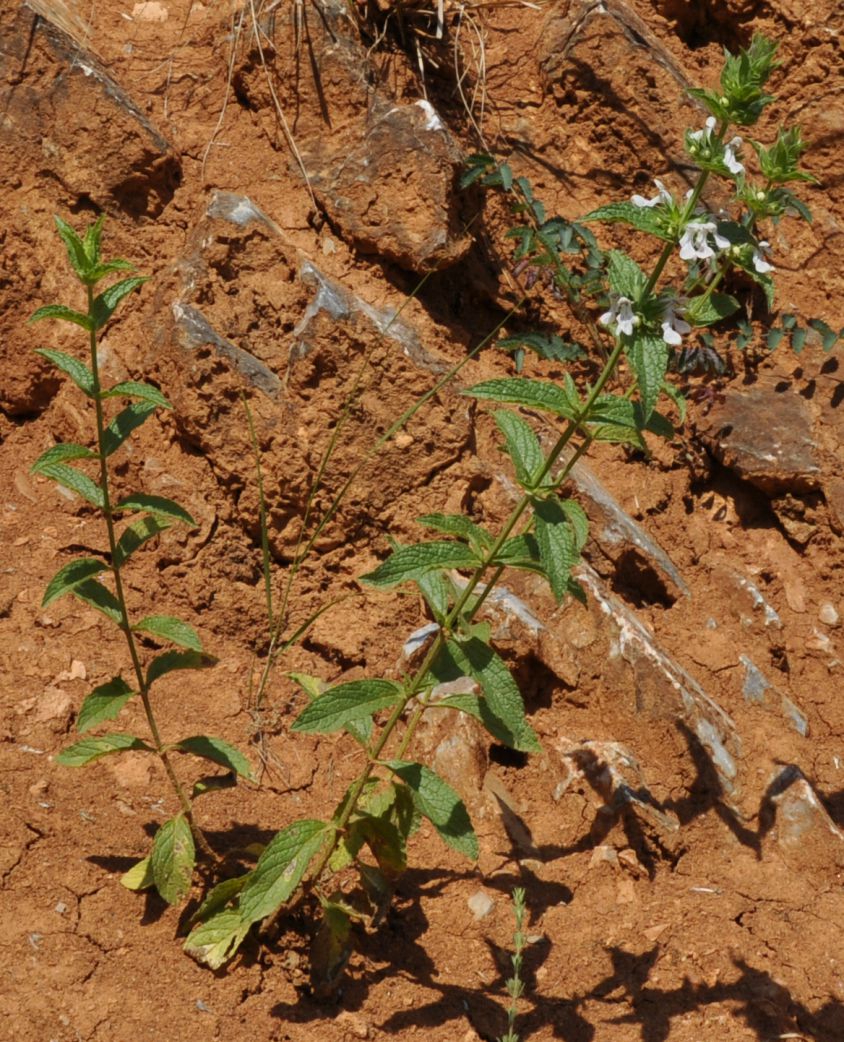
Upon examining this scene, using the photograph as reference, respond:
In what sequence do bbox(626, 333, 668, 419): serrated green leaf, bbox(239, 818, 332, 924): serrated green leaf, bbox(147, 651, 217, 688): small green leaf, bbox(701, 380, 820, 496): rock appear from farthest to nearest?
bbox(701, 380, 820, 496): rock < bbox(147, 651, 217, 688): small green leaf < bbox(239, 818, 332, 924): serrated green leaf < bbox(626, 333, 668, 419): serrated green leaf

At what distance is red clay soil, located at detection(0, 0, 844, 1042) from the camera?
2896 millimetres

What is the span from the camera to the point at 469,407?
398 centimetres

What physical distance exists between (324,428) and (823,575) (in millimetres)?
1971

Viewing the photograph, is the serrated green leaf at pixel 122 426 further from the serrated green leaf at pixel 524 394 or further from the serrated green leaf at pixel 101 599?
the serrated green leaf at pixel 524 394

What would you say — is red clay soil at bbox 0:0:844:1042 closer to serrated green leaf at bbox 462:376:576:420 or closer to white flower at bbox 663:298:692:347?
serrated green leaf at bbox 462:376:576:420

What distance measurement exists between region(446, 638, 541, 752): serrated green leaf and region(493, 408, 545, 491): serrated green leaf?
382 mm

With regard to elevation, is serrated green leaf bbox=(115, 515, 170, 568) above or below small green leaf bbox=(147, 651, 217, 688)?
above

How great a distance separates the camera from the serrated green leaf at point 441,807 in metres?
2.52

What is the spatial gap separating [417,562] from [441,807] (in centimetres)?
53

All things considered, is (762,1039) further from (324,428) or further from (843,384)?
(843,384)

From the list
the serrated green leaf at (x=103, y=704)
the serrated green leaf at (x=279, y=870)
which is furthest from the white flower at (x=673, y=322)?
the serrated green leaf at (x=103, y=704)

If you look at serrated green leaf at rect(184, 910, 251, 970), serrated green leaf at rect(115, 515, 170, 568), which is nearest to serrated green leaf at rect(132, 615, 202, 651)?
serrated green leaf at rect(115, 515, 170, 568)

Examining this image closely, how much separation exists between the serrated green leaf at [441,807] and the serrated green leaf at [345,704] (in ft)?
0.42

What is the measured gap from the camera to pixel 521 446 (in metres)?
2.60
